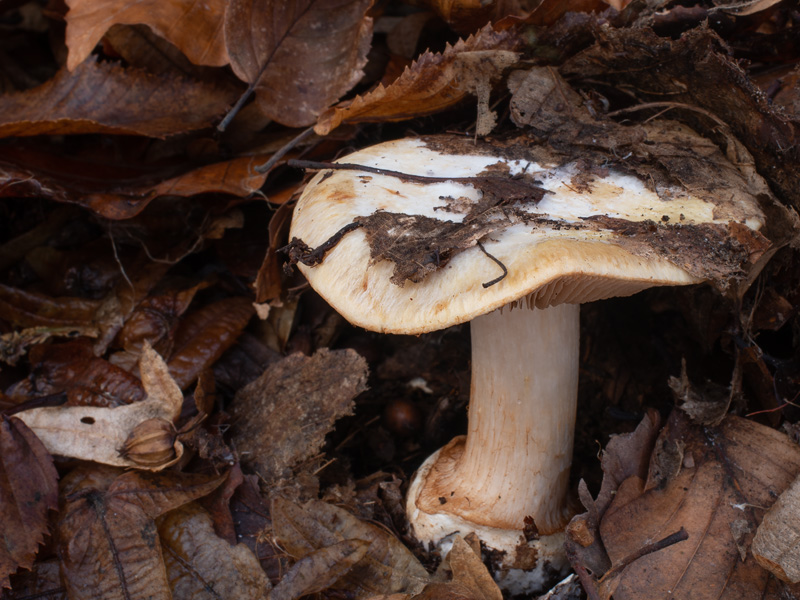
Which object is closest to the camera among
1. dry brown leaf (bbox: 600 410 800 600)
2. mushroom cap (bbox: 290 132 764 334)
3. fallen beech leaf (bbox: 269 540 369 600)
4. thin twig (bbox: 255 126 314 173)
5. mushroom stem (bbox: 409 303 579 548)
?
mushroom cap (bbox: 290 132 764 334)

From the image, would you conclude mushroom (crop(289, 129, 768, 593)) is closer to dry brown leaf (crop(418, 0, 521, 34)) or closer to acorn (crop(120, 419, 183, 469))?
dry brown leaf (crop(418, 0, 521, 34))

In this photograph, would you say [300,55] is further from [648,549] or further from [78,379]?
[648,549]

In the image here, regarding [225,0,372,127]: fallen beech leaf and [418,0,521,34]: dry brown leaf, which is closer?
[418,0,521,34]: dry brown leaf

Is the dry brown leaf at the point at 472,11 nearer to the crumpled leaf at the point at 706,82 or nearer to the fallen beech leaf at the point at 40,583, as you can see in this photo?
the crumpled leaf at the point at 706,82

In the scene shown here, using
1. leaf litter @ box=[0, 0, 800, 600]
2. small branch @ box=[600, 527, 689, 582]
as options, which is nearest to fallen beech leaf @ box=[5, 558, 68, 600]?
leaf litter @ box=[0, 0, 800, 600]

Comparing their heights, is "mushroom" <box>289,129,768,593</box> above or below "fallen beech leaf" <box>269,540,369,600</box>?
above

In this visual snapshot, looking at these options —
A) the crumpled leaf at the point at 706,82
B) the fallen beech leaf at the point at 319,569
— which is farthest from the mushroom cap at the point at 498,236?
the fallen beech leaf at the point at 319,569

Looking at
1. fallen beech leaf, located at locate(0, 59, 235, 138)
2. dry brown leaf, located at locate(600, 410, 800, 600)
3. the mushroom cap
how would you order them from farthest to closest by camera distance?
1. fallen beech leaf, located at locate(0, 59, 235, 138)
2. dry brown leaf, located at locate(600, 410, 800, 600)
3. the mushroom cap
